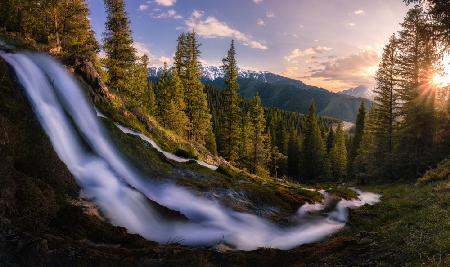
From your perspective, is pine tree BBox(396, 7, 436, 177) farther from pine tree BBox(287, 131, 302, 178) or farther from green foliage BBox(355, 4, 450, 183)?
pine tree BBox(287, 131, 302, 178)

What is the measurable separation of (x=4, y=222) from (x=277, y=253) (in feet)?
26.9

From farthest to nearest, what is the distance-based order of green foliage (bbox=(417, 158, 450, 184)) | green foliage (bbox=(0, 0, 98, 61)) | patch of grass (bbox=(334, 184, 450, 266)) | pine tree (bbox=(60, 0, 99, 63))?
pine tree (bbox=(60, 0, 99, 63))
green foliage (bbox=(0, 0, 98, 61))
green foliage (bbox=(417, 158, 450, 184))
patch of grass (bbox=(334, 184, 450, 266))

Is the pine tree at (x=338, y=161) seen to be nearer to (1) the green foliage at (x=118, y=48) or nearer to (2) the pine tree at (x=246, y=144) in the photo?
(2) the pine tree at (x=246, y=144)

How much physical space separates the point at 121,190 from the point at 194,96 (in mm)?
39536

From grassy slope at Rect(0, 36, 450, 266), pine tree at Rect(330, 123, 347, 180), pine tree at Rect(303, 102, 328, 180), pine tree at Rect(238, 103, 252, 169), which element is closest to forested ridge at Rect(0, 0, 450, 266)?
grassy slope at Rect(0, 36, 450, 266)

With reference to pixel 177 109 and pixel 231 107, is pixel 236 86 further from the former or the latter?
pixel 177 109

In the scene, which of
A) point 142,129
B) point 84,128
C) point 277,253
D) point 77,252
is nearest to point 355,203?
point 277,253

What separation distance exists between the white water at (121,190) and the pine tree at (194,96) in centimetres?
3399

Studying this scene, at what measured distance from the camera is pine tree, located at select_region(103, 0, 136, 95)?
3797cm

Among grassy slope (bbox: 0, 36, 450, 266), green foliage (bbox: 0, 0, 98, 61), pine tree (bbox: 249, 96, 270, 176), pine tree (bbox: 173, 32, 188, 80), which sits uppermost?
pine tree (bbox: 173, 32, 188, 80)

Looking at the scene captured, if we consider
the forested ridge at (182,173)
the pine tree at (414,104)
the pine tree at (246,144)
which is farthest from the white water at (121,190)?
Answer: the pine tree at (246,144)

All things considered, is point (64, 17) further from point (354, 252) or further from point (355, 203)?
point (354, 252)

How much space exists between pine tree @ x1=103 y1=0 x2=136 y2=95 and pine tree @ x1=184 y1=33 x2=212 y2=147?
1582 centimetres

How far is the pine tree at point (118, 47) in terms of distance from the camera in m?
38.0
